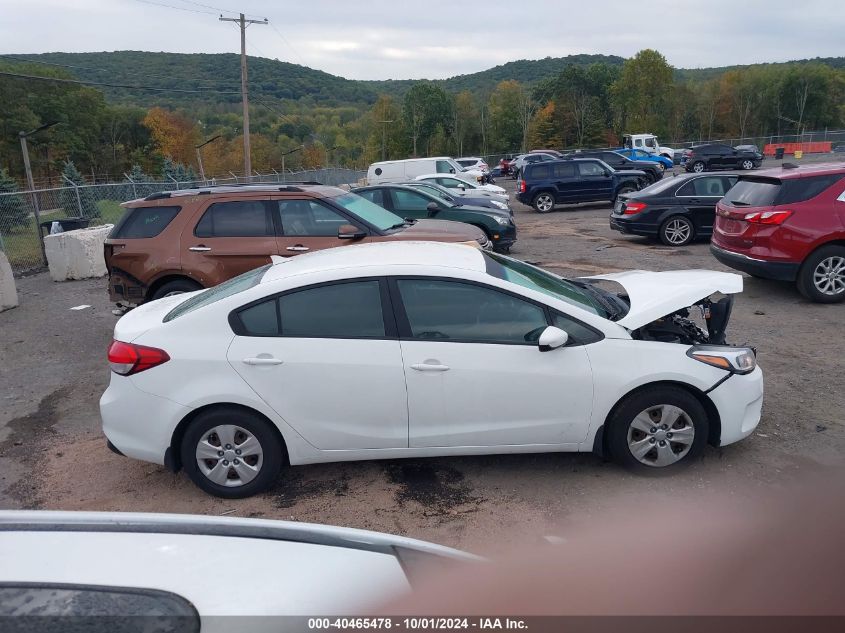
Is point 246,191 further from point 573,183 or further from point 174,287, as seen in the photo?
point 573,183

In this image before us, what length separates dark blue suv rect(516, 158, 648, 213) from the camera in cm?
2342

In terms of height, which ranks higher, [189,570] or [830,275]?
[189,570]

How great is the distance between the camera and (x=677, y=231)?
590 inches

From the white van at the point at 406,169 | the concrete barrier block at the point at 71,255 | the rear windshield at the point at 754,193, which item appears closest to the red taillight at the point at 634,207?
the rear windshield at the point at 754,193

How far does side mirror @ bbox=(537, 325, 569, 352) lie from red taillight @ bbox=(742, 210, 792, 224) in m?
5.88

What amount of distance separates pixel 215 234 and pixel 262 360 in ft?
14.4

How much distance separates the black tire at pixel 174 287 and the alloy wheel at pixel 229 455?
4.22 meters

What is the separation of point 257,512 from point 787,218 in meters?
7.52

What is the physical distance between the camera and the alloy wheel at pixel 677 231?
14930 millimetres

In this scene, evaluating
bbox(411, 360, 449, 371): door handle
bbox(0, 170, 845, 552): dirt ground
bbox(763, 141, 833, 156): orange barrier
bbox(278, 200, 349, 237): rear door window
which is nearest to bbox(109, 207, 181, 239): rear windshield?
bbox(278, 200, 349, 237): rear door window

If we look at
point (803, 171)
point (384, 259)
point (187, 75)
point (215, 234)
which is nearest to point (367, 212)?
point (215, 234)

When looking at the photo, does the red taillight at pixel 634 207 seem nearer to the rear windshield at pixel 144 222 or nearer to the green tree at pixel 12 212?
the rear windshield at pixel 144 222

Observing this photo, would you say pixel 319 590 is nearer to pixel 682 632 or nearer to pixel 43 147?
pixel 682 632

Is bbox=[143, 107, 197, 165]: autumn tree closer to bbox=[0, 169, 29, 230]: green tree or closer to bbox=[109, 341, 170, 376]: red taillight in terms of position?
bbox=[0, 169, 29, 230]: green tree
